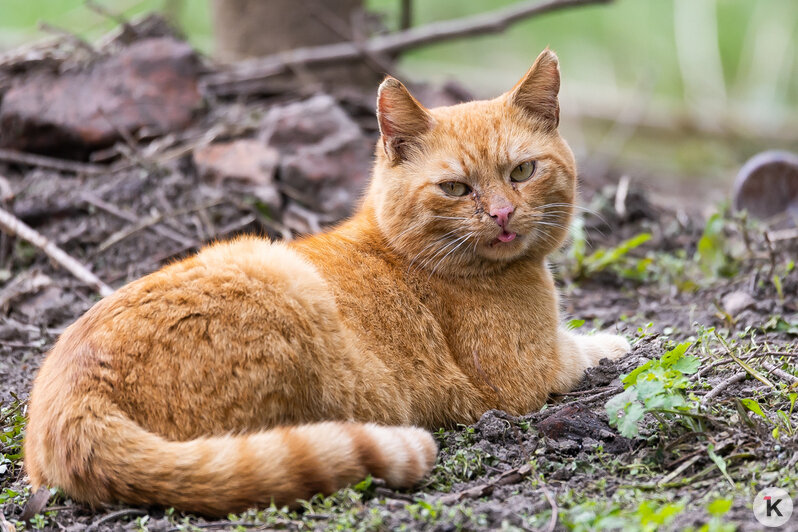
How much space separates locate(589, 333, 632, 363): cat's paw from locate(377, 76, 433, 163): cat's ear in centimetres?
130

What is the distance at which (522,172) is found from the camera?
3.59 metres

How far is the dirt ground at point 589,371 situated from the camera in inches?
100

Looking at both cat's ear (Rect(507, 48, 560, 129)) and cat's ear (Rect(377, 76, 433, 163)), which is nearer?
cat's ear (Rect(377, 76, 433, 163))

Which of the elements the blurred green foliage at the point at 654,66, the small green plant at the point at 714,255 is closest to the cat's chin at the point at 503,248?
the small green plant at the point at 714,255

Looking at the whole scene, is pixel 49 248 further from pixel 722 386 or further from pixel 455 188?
pixel 722 386

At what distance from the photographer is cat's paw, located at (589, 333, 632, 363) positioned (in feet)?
12.4

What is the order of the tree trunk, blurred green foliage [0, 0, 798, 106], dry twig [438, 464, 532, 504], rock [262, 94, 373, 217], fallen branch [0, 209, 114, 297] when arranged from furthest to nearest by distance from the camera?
blurred green foliage [0, 0, 798, 106]
the tree trunk
rock [262, 94, 373, 217]
fallen branch [0, 209, 114, 297]
dry twig [438, 464, 532, 504]

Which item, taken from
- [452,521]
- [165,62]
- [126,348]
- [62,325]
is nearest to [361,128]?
[165,62]

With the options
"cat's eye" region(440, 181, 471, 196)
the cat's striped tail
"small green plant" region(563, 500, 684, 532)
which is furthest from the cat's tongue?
"small green plant" region(563, 500, 684, 532)

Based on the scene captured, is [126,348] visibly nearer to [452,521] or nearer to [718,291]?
[452,521]

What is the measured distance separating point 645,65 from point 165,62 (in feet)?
23.8

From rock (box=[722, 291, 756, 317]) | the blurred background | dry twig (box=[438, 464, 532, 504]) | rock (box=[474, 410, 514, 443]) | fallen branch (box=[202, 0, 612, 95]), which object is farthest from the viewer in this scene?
the blurred background

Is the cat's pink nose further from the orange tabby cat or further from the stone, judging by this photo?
the stone

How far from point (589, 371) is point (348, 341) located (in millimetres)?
1211
